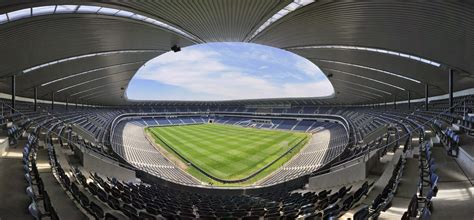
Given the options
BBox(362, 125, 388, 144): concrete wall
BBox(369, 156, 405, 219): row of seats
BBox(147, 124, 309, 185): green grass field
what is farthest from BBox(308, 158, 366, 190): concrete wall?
BBox(147, 124, 309, 185): green grass field

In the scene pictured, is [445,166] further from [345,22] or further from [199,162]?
[199,162]

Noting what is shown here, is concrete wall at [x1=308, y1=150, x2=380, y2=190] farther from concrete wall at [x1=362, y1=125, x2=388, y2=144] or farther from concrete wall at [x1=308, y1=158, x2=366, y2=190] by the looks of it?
concrete wall at [x1=362, y1=125, x2=388, y2=144]

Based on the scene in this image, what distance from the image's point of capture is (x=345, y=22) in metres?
18.1

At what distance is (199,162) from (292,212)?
83.1 ft

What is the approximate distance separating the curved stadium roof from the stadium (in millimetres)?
120

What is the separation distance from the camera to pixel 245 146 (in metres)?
44.9

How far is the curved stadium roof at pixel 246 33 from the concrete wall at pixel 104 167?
24.7 ft

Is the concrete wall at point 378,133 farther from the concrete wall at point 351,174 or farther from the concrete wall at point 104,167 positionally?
the concrete wall at point 104,167

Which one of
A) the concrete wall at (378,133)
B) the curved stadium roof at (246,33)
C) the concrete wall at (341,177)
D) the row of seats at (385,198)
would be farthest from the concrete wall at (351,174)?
the concrete wall at (378,133)

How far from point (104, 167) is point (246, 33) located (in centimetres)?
1682

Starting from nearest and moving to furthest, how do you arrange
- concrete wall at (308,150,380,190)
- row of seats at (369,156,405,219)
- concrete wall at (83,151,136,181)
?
row of seats at (369,156,405,219)
concrete wall at (308,150,380,190)
concrete wall at (83,151,136,181)

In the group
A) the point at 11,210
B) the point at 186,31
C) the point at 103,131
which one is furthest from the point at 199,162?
the point at 11,210

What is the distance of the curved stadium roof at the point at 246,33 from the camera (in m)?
14.2

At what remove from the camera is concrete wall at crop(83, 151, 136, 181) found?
51.0 feet
